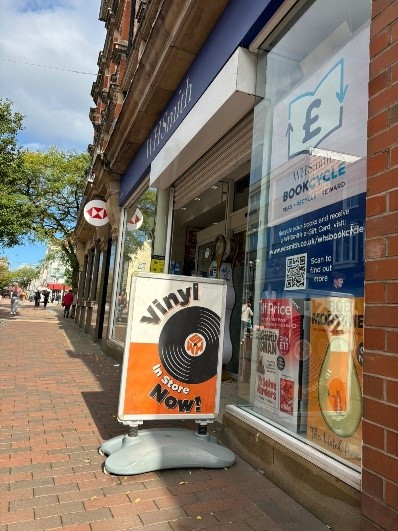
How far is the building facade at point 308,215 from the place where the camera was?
2092 millimetres

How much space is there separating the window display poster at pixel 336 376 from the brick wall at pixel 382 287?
1.10ft

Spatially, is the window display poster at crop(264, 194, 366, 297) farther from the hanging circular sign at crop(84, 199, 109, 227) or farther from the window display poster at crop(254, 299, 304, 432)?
the hanging circular sign at crop(84, 199, 109, 227)

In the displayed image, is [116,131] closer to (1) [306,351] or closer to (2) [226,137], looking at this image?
(2) [226,137]

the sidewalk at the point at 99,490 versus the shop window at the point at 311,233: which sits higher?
the shop window at the point at 311,233

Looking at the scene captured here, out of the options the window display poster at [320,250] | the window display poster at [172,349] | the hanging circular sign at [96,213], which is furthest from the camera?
the hanging circular sign at [96,213]

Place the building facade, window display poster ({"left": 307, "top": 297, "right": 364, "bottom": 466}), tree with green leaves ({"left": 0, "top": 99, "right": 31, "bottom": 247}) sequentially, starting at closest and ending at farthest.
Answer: the building facade
window display poster ({"left": 307, "top": 297, "right": 364, "bottom": 466})
tree with green leaves ({"left": 0, "top": 99, "right": 31, "bottom": 247})

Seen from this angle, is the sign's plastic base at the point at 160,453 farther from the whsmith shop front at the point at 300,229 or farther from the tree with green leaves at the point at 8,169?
the tree with green leaves at the point at 8,169

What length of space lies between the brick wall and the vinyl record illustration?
1555mm

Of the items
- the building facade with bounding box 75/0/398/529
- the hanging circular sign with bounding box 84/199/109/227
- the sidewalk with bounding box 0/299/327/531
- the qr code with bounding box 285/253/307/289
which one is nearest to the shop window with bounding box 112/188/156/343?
the hanging circular sign with bounding box 84/199/109/227

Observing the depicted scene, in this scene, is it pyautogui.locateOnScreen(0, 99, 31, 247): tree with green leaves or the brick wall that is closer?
the brick wall

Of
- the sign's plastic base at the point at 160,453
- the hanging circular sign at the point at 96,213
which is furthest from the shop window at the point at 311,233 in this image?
the hanging circular sign at the point at 96,213

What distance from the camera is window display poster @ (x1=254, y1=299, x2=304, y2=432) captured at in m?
3.09

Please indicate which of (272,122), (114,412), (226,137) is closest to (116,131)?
(226,137)

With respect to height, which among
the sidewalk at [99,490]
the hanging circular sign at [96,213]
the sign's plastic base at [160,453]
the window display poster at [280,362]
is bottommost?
the sidewalk at [99,490]
